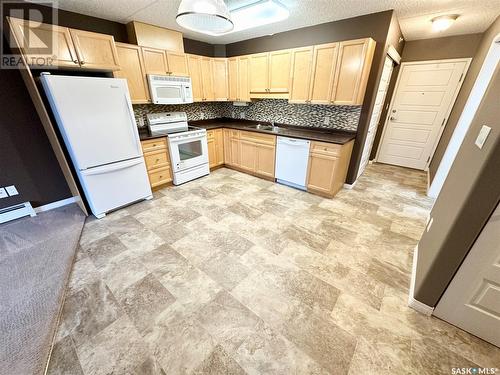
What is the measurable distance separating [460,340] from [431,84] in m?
4.35

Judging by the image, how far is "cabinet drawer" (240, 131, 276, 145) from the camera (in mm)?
3445

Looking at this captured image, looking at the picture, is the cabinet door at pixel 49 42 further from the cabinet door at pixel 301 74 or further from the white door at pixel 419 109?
the white door at pixel 419 109

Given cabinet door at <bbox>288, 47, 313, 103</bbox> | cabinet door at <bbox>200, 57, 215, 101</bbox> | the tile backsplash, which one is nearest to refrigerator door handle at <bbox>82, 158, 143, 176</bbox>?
the tile backsplash

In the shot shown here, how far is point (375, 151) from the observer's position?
4602mm

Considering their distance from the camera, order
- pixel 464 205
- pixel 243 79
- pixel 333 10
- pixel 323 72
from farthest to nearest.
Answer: pixel 243 79
pixel 323 72
pixel 333 10
pixel 464 205

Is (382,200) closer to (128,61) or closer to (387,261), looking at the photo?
(387,261)

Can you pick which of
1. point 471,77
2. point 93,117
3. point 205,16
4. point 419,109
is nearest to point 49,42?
point 93,117

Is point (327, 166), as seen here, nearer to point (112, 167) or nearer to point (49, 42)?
point (112, 167)

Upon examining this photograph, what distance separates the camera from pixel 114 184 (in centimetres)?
267

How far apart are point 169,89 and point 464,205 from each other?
3789 mm

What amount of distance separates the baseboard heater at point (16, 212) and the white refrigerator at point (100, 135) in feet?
2.96

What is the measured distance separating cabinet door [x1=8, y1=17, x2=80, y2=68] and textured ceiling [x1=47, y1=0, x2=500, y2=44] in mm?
472

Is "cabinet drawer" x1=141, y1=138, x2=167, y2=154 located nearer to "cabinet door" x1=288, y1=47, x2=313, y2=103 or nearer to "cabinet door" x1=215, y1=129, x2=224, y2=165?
"cabinet door" x1=215, y1=129, x2=224, y2=165

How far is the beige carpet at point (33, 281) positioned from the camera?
1.28 meters
